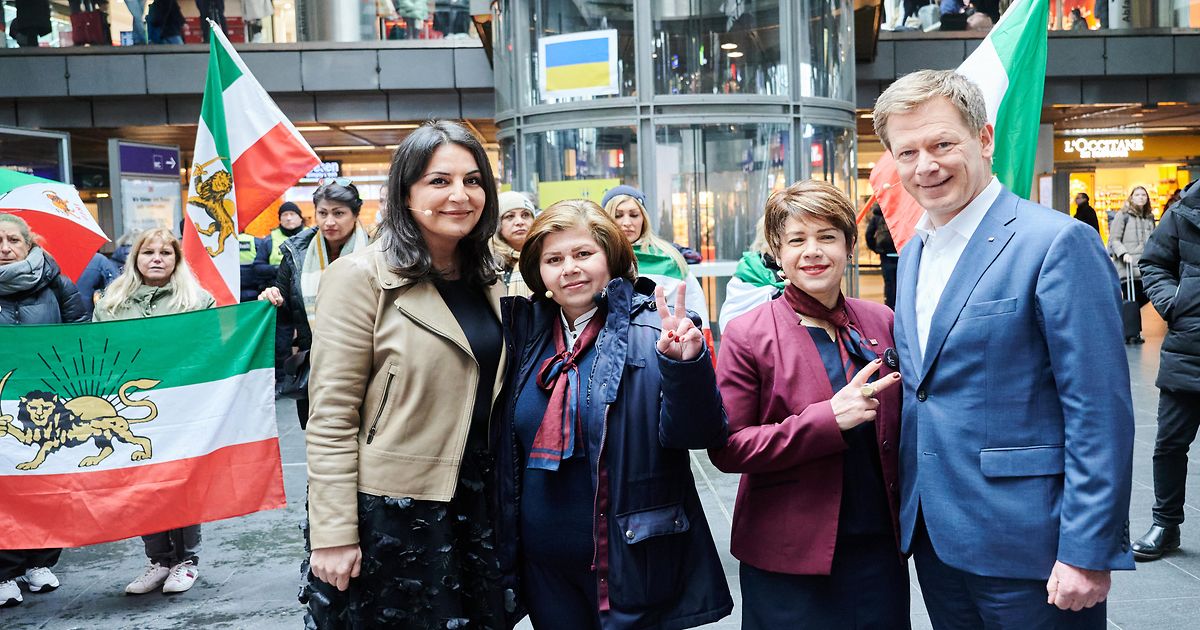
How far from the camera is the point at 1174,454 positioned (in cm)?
518

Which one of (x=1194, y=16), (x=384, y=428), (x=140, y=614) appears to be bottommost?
(x=140, y=614)

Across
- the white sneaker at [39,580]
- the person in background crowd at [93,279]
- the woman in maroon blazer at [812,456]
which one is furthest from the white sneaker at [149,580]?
the person in background crowd at [93,279]

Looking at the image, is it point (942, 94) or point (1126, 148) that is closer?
point (942, 94)

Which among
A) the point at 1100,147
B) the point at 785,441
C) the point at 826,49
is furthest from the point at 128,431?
the point at 1100,147

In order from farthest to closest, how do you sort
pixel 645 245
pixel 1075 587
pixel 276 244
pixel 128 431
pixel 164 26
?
1. pixel 164 26
2. pixel 276 244
3. pixel 645 245
4. pixel 128 431
5. pixel 1075 587

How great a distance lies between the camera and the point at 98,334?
489cm

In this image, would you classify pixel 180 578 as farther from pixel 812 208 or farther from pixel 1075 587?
pixel 1075 587

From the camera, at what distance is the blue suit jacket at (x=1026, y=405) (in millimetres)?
2215

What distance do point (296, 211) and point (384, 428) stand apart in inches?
328

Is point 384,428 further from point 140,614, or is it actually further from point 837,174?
point 837,174

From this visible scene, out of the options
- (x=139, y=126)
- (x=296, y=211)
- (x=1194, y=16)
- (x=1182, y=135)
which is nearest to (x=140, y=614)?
(x=296, y=211)

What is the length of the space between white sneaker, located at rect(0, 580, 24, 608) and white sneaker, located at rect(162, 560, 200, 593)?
27.5 inches

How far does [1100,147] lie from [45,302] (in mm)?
25961

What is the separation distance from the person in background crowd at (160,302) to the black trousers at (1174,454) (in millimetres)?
5001
